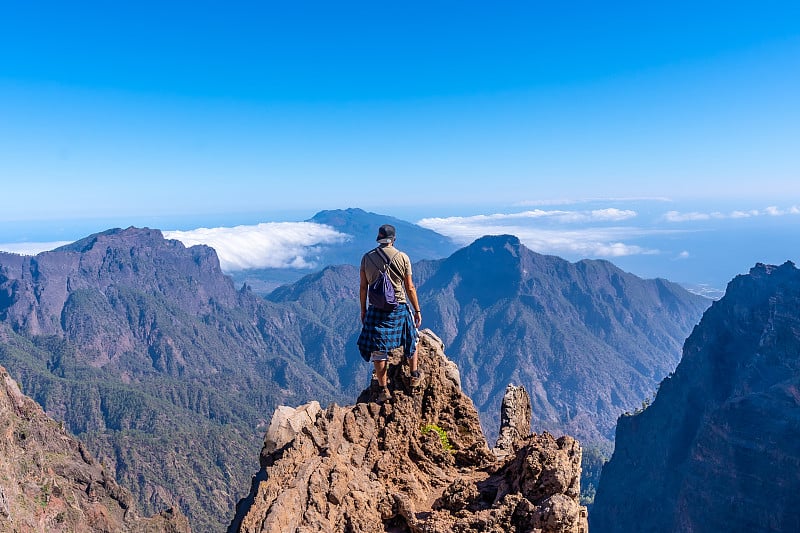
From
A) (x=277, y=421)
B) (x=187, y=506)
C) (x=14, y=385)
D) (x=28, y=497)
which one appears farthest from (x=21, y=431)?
(x=187, y=506)

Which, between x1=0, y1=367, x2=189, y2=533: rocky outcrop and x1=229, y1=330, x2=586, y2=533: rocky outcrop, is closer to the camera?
x1=229, y1=330, x2=586, y2=533: rocky outcrop

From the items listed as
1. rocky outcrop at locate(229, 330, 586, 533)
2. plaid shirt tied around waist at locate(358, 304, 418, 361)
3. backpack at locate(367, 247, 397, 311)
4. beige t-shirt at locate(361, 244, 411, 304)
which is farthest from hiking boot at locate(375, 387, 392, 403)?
beige t-shirt at locate(361, 244, 411, 304)

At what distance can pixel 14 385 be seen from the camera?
8550 centimetres

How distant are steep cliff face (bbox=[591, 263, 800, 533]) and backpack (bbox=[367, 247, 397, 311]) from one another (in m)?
71.6

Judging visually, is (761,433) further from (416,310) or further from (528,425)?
(416,310)

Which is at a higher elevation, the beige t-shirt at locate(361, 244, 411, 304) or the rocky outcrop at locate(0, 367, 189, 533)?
the beige t-shirt at locate(361, 244, 411, 304)

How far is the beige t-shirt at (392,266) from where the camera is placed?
40.4 feet

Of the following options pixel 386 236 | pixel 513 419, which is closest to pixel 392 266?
pixel 386 236

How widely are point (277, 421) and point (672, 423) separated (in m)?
Result: 107

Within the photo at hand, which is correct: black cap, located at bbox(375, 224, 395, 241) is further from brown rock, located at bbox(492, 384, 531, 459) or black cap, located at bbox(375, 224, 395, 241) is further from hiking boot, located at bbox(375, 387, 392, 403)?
brown rock, located at bbox(492, 384, 531, 459)

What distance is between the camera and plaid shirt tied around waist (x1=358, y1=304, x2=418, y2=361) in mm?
12555

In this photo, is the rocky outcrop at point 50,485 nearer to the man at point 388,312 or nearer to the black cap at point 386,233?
the man at point 388,312

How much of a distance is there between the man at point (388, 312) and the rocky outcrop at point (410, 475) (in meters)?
1.58

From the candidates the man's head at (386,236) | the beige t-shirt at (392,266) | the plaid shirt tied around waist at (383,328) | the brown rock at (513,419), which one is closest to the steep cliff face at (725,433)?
the brown rock at (513,419)
